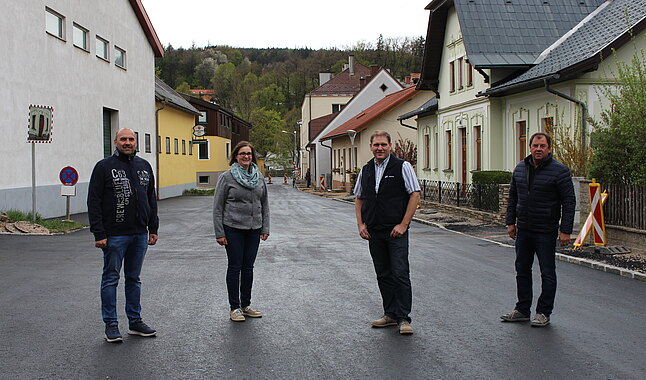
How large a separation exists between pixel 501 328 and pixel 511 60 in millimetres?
19266

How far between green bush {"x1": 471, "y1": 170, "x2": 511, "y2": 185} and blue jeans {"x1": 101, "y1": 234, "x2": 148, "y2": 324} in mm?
15282

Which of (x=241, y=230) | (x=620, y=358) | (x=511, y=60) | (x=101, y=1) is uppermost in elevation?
(x=101, y=1)

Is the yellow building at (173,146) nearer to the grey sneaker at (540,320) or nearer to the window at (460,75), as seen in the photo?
the window at (460,75)

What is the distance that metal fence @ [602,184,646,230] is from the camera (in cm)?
1230

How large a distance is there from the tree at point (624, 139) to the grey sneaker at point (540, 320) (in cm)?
680

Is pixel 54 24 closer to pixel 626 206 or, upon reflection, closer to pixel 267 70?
pixel 626 206

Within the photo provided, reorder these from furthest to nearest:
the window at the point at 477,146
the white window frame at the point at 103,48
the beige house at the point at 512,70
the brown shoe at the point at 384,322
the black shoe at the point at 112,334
→ 1. the white window frame at the point at 103,48
2. the window at the point at 477,146
3. the beige house at the point at 512,70
4. the brown shoe at the point at 384,322
5. the black shoe at the point at 112,334

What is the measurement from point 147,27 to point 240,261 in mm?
29202

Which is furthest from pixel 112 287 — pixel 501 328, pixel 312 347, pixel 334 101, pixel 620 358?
pixel 334 101

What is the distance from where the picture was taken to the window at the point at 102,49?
27952mm

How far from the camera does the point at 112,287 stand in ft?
20.8

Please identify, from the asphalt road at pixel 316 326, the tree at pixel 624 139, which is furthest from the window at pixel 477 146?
the asphalt road at pixel 316 326

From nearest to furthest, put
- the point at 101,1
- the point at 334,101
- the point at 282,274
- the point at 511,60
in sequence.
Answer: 1. the point at 282,274
2. the point at 511,60
3. the point at 101,1
4. the point at 334,101

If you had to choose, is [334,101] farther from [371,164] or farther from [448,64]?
[371,164]
